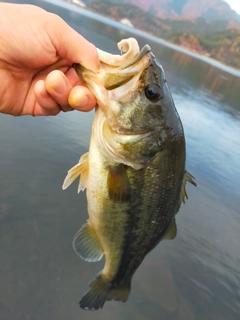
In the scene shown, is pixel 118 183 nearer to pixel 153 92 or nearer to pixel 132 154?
pixel 132 154

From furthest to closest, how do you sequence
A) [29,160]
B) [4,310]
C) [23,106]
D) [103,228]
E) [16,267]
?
1. [29,160]
2. [16,267]
3. [4,310]
4. [23,106]
5. [103,228]

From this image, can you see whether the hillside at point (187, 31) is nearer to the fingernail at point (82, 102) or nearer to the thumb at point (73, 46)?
the thumb at point (73, 46)

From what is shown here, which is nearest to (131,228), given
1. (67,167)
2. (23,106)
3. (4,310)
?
(23,106)

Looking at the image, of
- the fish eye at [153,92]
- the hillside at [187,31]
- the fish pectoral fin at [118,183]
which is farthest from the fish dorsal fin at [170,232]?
the hillside at [187,31]

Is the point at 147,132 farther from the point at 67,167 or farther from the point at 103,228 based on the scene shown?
the point at 67,167

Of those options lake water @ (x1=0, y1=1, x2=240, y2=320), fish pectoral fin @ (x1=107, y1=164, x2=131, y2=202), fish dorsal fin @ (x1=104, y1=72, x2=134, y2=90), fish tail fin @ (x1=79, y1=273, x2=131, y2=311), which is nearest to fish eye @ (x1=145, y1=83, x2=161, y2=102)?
fish dorsal fin @ (x1=104, y1=72, x2=134, y2=90)
